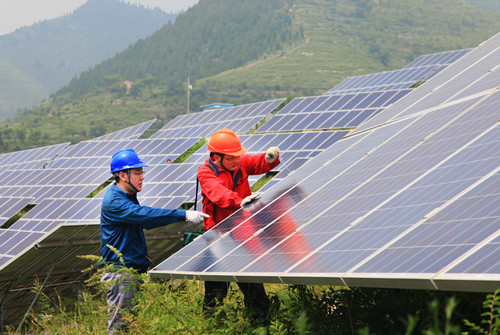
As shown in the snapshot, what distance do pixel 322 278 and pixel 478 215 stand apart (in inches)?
53.5

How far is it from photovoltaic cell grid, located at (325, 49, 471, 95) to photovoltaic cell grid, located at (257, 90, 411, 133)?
8083mm

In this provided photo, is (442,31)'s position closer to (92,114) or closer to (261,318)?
(92,114)

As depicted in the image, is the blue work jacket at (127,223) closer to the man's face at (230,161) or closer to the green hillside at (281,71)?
the man's face at (230,161)

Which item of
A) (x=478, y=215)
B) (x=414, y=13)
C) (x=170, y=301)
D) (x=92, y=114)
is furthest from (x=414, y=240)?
(x=414, y=13)

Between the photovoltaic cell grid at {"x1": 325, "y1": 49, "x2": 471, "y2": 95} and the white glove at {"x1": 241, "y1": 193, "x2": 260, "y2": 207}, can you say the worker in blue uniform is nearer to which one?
the white glove at {"x1": 241, "y1": 193, "x2": 260, "y2": 207}

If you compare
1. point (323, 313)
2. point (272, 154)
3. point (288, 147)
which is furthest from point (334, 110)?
point (323, 313)

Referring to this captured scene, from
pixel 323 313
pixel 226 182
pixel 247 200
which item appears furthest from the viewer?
pixel 226 182

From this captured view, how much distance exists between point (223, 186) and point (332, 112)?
17635 millimetres

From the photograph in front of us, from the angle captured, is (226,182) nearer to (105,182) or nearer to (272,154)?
(272,154)

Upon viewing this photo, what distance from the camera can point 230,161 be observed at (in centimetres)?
884

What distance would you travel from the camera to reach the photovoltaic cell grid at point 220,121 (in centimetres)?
3075

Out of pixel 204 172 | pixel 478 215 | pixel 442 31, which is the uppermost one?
pixel 204 172

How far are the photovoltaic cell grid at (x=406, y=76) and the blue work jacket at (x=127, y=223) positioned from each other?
27736 mm

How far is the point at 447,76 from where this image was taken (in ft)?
43.8
